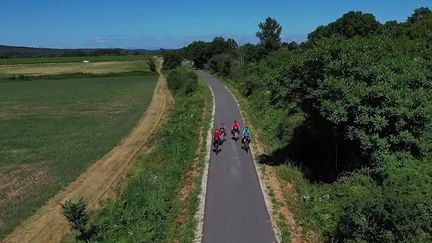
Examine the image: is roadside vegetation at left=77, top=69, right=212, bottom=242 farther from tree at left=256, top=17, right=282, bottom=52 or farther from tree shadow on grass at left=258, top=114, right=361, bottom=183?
tree at left=256, top=17, right=282, bottom=52

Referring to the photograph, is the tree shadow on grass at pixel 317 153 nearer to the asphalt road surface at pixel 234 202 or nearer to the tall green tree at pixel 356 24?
the asphalt road surface at pixel 234 202

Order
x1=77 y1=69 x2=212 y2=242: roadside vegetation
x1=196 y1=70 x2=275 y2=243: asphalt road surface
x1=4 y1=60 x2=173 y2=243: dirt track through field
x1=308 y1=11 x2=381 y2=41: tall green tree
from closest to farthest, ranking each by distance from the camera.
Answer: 1. x1=196 y1=70 x2=275 y2=243: asphalt road surface
2. x1=77 y1=69 x2=212 y2=242: roadside vegetation
3. x1=4 y1=60 x2=173 y2=243: dirt track through field
4. x1=308 y1=11 x2=381 y2=41: tall green tree


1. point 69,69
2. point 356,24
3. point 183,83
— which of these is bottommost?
point 69,69

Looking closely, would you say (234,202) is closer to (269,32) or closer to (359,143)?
(359,143)

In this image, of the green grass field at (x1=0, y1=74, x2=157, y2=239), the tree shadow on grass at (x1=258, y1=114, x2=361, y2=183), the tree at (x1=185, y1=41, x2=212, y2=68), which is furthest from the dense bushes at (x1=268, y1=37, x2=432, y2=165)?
the tree at (x1=185, y1=41, x2=212, y2=68)

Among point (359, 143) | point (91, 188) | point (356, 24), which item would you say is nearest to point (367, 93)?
point (359, 143)

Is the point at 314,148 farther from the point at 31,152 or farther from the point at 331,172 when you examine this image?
the point at 31,152
